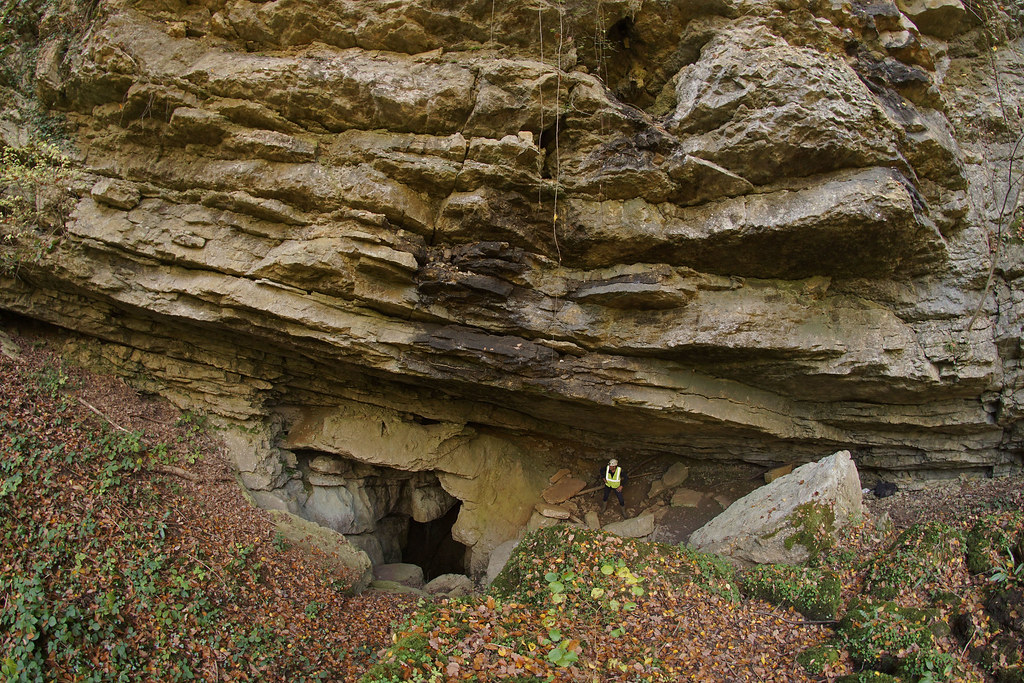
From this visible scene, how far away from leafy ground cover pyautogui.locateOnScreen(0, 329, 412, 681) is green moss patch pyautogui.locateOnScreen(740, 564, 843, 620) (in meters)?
5.16

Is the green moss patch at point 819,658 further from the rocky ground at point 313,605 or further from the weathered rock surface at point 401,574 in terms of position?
the weathered rock surface at point 401,574

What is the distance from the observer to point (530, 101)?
7.16 m

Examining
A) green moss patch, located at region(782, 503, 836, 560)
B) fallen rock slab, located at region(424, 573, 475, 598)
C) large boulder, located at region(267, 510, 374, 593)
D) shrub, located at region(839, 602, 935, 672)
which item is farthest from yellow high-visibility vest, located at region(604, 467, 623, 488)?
large boulder, located at region(267, 510, 374, 593)

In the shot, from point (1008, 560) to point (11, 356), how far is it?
13774 mm

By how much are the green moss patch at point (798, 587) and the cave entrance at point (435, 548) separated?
25.1ft

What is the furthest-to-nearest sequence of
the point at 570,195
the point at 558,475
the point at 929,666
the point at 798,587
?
the point at 558,475 → the point at 570,195 → the point at 798,587 → the point at 929,666

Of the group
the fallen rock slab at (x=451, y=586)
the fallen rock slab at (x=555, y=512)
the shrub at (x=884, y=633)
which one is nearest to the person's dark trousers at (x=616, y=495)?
the fallen rock slab at (x=555, y=512)

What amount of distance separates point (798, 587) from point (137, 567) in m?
8.28

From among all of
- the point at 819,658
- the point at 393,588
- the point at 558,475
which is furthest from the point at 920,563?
the point at 393,588

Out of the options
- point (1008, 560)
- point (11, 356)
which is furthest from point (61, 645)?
point (1008, 560)

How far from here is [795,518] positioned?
7141mm

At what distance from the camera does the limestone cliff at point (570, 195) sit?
6953 mm

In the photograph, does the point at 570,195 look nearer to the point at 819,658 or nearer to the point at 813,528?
the point at 813,528

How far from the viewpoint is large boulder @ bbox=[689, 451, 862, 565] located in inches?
275
